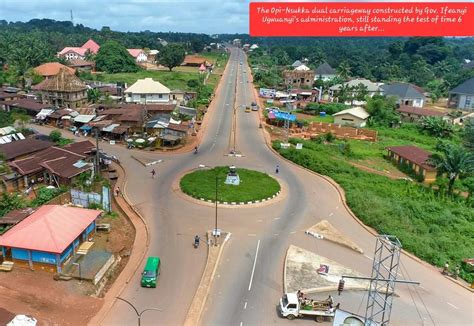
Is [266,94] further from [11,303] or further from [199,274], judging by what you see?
[11,303]

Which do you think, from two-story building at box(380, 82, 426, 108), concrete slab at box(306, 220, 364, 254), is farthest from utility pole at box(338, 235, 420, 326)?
two-story building at box(380, 82, 426, 108)

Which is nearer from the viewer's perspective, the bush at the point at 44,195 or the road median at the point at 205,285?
the road median at the point at 205,285

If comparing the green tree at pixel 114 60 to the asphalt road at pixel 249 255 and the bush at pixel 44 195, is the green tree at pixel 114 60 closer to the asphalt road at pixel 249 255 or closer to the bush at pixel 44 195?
the asphalt road at pixel 249 255

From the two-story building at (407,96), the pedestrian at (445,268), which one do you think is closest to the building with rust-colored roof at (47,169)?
the pedestrian at (445,268)

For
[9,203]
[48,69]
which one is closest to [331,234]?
[9,203]

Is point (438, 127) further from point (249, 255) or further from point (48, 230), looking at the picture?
point (48, 230)

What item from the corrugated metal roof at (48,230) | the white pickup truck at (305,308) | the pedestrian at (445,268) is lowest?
the pedestrian at (445,268)

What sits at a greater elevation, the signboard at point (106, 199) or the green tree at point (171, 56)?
the green tree at point (171, 56)

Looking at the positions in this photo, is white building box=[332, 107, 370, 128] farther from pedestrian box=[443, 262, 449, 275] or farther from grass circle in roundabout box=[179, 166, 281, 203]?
pedestrian box=[443, 262, 449, 275]
